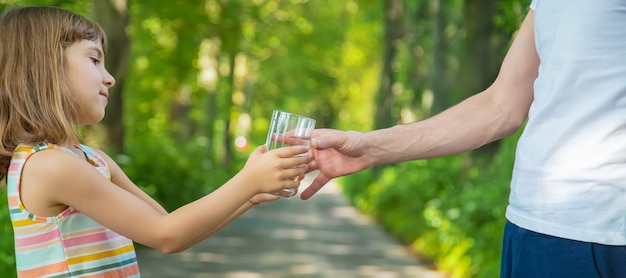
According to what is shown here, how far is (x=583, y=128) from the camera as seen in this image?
2.29m

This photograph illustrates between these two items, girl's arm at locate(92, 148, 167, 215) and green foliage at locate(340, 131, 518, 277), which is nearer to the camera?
girl's arm at locate(92, 148, 167, 215)

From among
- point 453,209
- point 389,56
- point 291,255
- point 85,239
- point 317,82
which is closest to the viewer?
point 85,239

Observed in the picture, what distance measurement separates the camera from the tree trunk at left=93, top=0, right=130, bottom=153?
13.7 m

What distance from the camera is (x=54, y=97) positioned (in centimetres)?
256

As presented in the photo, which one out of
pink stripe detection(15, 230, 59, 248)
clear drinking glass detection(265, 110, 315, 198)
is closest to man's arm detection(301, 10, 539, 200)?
clear drinking glass detection(265, 110, 315, 198)

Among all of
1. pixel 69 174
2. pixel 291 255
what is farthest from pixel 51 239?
pixel 291 255

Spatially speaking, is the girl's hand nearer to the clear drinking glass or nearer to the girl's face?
the clear drinking glass

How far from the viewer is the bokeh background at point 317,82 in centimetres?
1084

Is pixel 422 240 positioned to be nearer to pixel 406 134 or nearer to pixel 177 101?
pixel 406 134

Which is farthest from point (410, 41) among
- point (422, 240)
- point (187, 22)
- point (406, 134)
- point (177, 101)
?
point (406, 134)

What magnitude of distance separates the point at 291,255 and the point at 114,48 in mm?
3956

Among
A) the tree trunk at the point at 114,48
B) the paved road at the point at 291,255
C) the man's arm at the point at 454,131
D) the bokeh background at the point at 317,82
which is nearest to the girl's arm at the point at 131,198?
the man's arm at the point at 454,131

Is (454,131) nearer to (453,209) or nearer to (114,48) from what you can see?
(453,209)

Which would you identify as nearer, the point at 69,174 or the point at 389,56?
the point at 69,174
